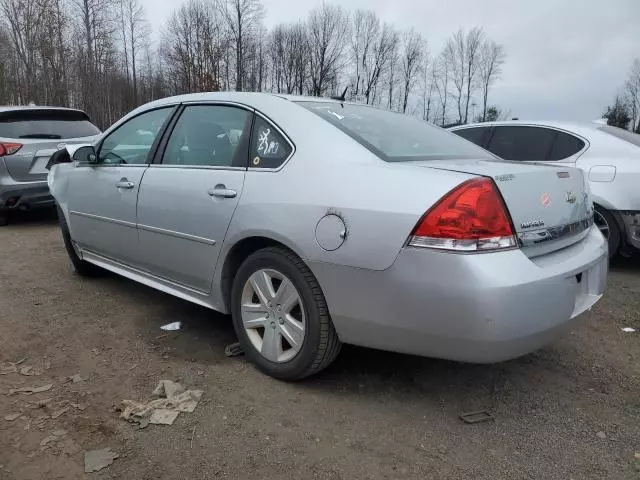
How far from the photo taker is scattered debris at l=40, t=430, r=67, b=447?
224 centimetres

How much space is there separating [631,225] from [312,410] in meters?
3.95

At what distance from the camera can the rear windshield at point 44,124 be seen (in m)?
6.98

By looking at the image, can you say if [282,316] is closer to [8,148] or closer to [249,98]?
[249,98]

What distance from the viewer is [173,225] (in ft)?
10.4

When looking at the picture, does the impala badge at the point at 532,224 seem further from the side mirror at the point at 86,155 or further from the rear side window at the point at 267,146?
the side mirror at the point at 86,155

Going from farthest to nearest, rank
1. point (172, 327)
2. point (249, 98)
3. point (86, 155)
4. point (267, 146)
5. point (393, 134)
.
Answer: point (86, 155) → point (172, 327) → point (249, 98) → point (393, 134) → point (267, 146)

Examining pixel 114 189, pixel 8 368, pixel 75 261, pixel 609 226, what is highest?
pixel 114 189

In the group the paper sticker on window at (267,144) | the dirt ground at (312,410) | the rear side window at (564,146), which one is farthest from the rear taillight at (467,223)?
the rear side window at (564,146)

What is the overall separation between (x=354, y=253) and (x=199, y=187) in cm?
118

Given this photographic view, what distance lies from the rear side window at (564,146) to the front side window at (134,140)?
4.01 m

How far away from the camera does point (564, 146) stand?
546 cm

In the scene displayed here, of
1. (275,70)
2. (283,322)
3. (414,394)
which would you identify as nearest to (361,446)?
(414,394)

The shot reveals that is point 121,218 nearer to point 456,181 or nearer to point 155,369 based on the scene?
point 155,369

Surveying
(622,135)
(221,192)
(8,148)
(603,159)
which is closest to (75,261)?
(221,192)
